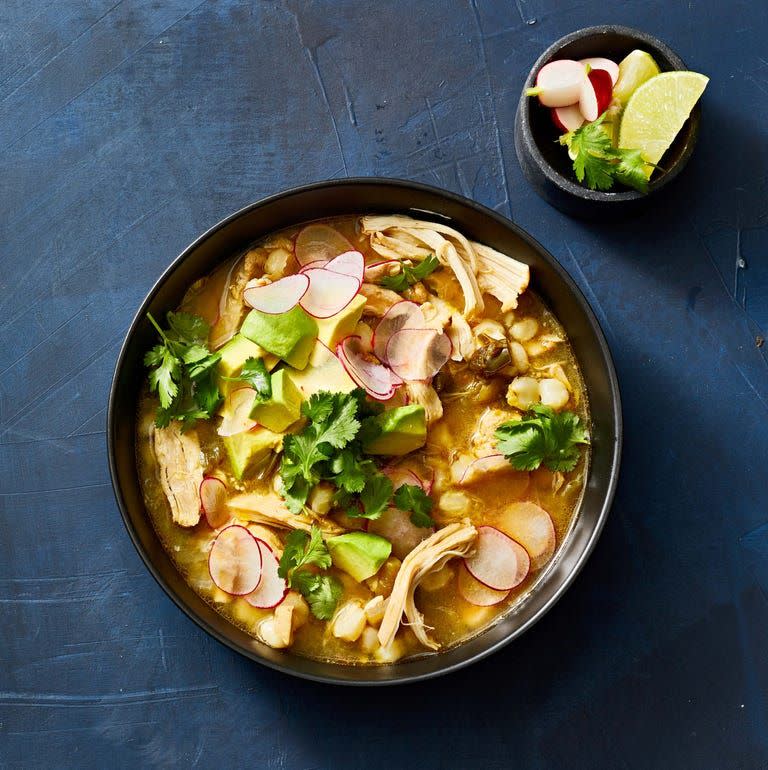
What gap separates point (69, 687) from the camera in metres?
2.89

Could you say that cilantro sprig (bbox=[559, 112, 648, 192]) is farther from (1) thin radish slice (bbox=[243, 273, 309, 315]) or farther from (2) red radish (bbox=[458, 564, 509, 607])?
(2) red radish (bbox=[458, 564, 509, 607])

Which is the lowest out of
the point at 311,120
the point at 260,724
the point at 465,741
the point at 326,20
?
the point at 465,741

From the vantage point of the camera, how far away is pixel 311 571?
2682 mm

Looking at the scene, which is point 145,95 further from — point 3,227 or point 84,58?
point 3,227

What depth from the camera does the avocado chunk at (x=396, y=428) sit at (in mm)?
2588

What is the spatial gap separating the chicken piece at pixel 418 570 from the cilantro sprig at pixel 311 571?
0.18 meters

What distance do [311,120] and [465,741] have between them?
211 cm

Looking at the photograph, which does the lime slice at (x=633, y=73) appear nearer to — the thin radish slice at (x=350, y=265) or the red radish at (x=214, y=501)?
the thin radish slice at (x=350, y=265)

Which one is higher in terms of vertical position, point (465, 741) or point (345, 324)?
point (345, 324)

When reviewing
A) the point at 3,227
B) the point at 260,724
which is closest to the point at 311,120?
the point at 3,227

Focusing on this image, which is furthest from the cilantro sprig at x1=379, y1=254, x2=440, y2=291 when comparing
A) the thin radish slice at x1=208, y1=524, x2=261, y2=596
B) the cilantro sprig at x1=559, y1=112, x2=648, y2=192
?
the thin radish slice at x1=208, y1=524, x2=261, y2=596

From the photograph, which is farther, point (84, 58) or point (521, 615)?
point (84, 58)

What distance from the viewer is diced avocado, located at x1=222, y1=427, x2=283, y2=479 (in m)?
2.64

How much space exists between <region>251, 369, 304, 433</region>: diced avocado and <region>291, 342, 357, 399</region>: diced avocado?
29 mm
